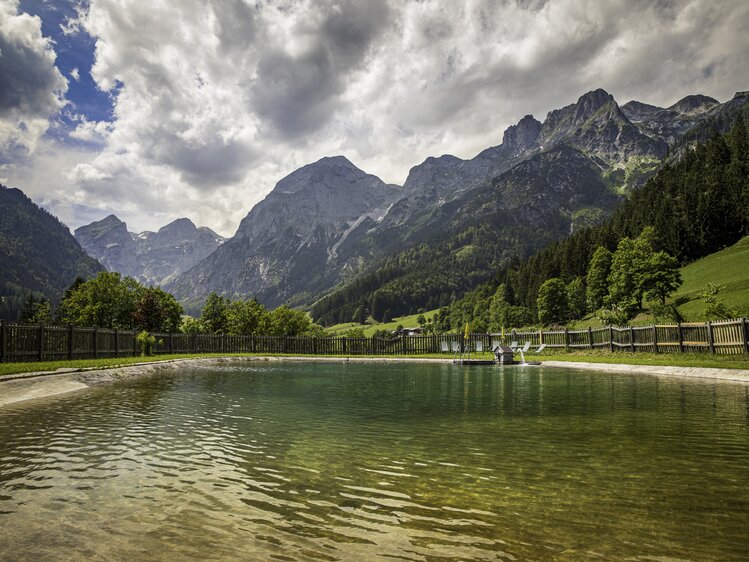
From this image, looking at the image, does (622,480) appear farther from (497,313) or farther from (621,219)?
(621,219)

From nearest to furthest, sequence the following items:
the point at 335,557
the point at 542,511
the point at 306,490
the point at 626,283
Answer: the point at 335,557
the point at 542,511
the point at 306,490
the point at 626,283

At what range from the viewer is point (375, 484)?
6438mm

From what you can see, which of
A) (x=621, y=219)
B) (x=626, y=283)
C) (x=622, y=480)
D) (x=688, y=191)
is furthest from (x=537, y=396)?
(x=621, y=219)

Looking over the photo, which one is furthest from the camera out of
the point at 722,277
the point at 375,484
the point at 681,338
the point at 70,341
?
the point at 722,277

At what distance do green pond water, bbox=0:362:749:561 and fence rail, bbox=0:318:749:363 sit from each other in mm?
15521

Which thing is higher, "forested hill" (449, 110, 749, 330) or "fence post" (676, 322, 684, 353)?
"forested hill" (449, 110, 749, 330)

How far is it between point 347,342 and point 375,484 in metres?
53.0

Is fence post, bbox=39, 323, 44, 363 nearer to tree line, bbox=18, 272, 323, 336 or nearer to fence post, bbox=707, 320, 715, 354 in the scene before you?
tree line, bbox=18, 272, 323, 336

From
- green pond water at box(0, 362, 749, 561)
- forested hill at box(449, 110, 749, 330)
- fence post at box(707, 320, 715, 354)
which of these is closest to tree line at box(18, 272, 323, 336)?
green pond water at box(0, 362, 749, 561)

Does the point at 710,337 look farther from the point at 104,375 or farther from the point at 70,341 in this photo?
the point at 70,341

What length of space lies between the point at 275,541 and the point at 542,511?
302 centimetres

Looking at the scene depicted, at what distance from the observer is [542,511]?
17.5 feet

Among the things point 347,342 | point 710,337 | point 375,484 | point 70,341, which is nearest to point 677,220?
point 347,342

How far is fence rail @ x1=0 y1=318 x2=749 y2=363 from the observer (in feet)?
84.3
